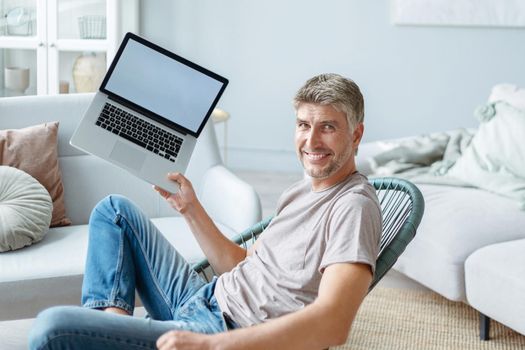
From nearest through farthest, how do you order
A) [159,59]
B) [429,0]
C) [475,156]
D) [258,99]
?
[159,59] < [475,156] < [429,0] < [258,99]

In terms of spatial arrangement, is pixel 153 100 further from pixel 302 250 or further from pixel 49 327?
pixel 49 327

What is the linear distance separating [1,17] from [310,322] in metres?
4.11

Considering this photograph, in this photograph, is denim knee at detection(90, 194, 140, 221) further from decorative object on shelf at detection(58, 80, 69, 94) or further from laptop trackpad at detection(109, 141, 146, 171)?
decorative object on shelf at detection(58, 80, 69, 94)

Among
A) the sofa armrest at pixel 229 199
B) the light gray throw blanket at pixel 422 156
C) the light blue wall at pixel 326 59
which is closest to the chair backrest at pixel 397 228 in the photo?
the sofa armrest at pixel 229 199

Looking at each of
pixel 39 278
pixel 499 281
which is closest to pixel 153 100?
pixel 39 278

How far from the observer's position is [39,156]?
3041 mm

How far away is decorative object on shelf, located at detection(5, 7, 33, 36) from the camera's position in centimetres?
530

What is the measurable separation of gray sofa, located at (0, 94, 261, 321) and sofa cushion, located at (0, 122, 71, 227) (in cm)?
7

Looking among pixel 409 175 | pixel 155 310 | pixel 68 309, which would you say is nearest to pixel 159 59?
pixel 155 310

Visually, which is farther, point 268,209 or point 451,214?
point 268,209

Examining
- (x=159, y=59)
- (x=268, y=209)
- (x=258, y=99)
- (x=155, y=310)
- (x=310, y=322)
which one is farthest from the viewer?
(x=258, y=99)

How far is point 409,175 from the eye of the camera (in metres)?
→ 3.82

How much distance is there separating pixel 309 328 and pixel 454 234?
160 cm

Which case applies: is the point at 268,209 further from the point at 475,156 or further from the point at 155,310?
the point at 155,310
